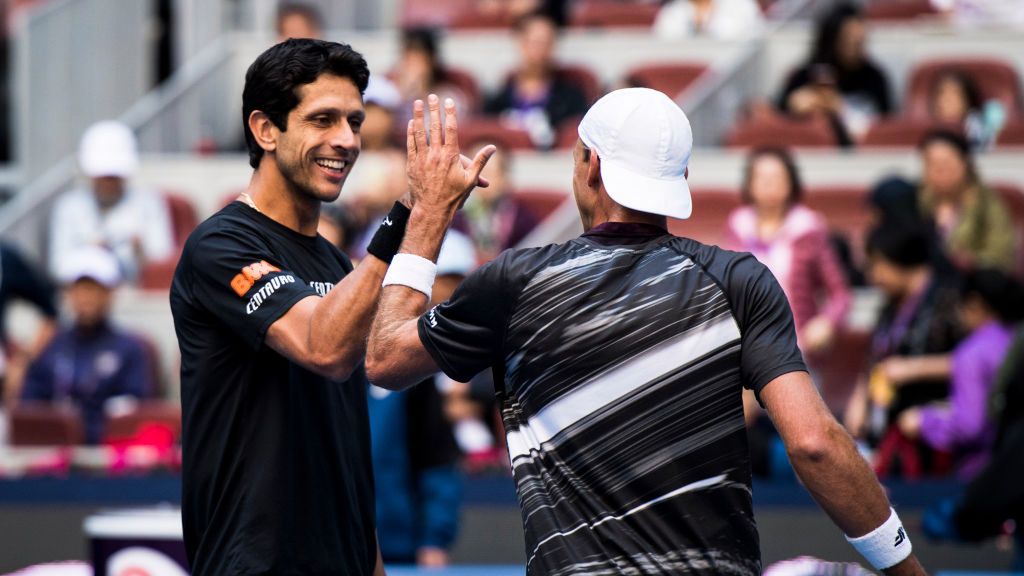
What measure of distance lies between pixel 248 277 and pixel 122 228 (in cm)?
751

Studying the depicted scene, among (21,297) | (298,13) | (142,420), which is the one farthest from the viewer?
(298,13)

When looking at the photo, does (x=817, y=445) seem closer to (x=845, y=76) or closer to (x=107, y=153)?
(x=107, y=153)

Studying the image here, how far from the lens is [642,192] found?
133 inches

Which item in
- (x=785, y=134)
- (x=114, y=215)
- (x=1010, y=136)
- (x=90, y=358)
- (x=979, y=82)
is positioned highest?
(x=979, y=82)

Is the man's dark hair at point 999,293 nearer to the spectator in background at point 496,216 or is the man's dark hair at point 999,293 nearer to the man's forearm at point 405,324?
the spectator in background at point 496,216

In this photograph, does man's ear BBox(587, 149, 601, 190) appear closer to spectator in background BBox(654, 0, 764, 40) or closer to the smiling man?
the smiling man

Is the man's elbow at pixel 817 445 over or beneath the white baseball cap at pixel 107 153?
beneath

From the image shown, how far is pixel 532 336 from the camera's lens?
3312 mm

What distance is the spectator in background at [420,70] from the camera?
12.0 m

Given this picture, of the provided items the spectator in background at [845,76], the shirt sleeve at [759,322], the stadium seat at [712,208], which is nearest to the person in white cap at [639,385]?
the shirt sleeve at [759,322]

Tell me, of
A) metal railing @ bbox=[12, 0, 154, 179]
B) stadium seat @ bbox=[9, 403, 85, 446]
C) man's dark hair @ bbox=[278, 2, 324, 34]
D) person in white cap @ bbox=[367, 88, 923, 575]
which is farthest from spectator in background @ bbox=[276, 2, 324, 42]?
person in white cap @ bbox=[367, 88, 923, 575]

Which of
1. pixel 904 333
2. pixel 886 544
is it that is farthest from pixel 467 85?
pixel 886 544

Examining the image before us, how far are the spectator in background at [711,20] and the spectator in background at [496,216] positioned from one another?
373 centimetres

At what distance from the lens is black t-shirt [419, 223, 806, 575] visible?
128 inches
